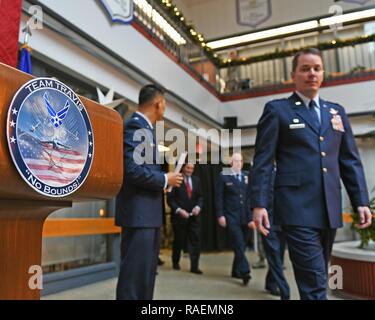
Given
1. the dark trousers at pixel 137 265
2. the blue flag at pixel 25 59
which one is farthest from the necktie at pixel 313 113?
the blue flag at pixel 25 59

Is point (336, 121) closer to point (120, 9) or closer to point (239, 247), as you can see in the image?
point (239, 247)

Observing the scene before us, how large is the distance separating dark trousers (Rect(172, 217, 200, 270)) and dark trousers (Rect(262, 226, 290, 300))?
57.2 inches

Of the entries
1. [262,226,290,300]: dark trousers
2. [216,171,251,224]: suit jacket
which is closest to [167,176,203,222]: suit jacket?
[216,171,251,224]: suit jacket

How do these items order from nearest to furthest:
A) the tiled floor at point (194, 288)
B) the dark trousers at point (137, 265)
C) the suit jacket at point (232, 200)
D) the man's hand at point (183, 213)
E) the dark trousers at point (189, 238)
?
1. the dark trousers at point (137, 265)
2. the tiled floor at point (194, 288)
3. the suit jacket at point (232, 200)
4. the dark trousers at point (189, 238)
5. the man's hand at point (183, 213)

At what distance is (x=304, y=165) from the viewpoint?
4.60 feet

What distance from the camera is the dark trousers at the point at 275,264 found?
265cm

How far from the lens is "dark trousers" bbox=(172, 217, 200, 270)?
14.2 ft

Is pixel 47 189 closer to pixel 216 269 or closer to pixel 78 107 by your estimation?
pixel 78 107

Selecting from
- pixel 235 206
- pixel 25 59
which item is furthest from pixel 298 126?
pixel 235 206

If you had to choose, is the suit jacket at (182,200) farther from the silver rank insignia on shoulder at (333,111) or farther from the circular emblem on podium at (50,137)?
the circular emblem on podium at (50,137)

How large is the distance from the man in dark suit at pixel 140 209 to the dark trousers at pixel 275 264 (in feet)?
4.63

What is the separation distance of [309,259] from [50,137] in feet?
3.49

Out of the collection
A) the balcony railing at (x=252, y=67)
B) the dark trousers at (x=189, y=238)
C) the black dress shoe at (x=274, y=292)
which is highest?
the balcony railing at (x=252, y=67)

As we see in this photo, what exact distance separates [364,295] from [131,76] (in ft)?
11.2
